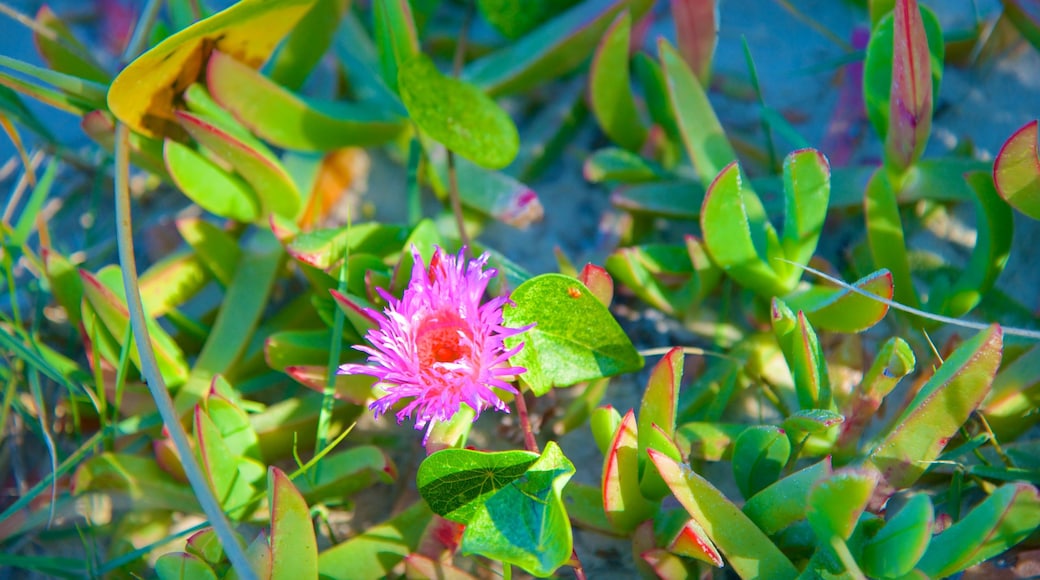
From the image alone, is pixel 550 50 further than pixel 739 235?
Yes

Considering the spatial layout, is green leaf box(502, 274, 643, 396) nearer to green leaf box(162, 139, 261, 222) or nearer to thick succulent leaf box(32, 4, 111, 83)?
green leaf box(162, 139, 261, 222)

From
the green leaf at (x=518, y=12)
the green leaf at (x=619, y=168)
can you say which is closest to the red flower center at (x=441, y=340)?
the green leaf at (x=619, y=168)

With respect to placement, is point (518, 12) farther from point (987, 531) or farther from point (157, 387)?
point (987, 531)

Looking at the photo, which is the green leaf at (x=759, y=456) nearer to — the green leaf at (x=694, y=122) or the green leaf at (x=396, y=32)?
the green leaf at (x=694, y=122)

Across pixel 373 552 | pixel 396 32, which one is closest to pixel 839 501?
pixel 373 552

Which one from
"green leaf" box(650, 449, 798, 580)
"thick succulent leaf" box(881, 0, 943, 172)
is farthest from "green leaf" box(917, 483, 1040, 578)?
"thick succulent leaf" box(881, 0, 943, 172)
